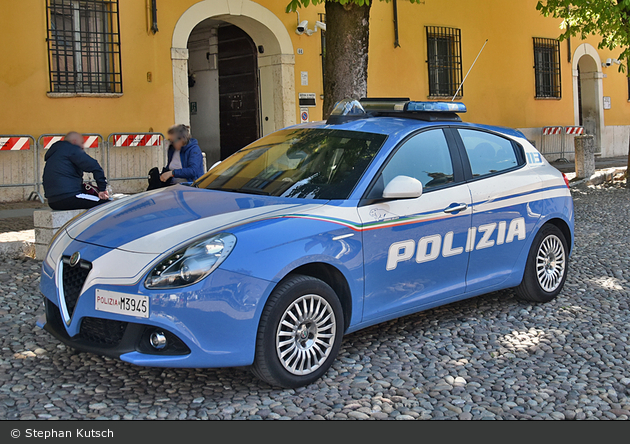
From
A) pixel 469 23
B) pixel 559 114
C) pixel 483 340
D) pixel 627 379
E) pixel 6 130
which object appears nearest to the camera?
pixel 627 379

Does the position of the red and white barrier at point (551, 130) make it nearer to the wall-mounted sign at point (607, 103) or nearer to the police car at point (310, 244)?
the wall-mounted sign at point (607, 103)

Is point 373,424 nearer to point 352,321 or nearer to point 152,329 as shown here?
point 352,321

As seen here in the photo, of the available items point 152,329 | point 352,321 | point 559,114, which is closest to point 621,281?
point 352,321

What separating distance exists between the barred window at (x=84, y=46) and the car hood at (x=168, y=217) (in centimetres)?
876

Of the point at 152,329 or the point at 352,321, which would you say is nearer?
the point at 152,329

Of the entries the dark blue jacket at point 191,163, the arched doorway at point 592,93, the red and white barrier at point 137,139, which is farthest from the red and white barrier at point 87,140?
the arched doorway at point 592,93

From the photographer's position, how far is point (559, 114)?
21.8 m

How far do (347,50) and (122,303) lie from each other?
638 centimetres

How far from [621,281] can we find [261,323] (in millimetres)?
4307

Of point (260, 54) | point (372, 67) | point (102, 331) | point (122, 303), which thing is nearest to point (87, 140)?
point (260, 54)

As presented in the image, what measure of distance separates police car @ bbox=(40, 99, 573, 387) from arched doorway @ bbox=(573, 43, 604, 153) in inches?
784

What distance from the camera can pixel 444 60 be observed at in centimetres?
1834

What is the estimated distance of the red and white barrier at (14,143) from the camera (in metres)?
11.7

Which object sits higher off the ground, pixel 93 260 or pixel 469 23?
pixel 469 23
